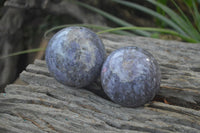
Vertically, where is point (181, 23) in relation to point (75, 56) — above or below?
above

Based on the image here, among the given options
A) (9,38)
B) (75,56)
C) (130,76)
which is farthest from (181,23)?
(9,38)

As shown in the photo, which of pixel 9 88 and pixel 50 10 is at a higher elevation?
pixel 50 10

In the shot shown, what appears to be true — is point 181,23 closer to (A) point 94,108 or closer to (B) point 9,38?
(A) point 94,108

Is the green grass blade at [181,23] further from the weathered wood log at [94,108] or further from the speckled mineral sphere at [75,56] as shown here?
the speckled mineral sphere at [75,56]

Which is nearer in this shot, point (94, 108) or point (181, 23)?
point (94, 108)

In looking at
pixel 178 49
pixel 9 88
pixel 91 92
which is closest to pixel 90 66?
pixel 91 92

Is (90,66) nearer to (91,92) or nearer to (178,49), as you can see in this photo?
(91,92)
